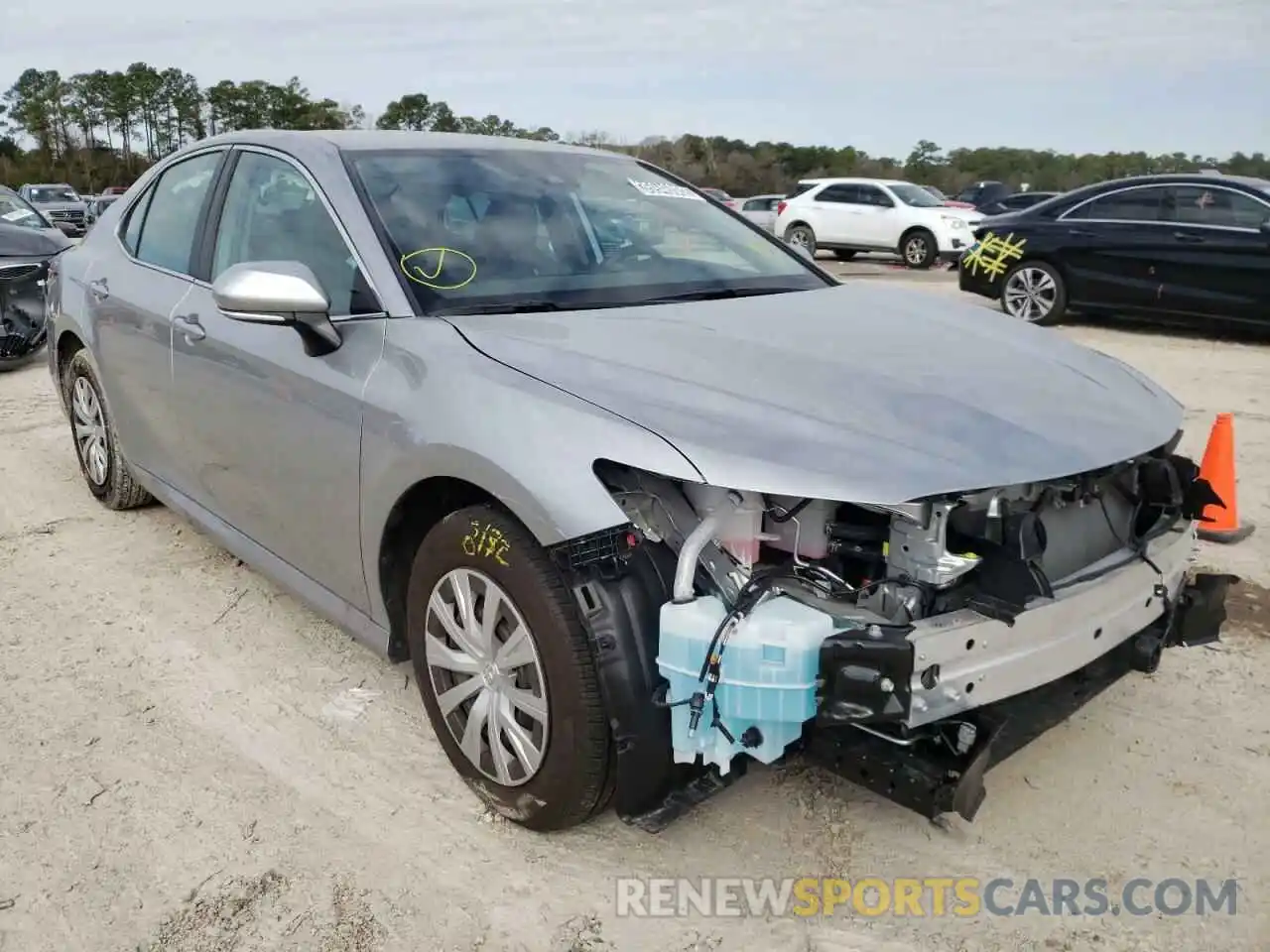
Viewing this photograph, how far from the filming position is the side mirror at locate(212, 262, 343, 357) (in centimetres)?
273

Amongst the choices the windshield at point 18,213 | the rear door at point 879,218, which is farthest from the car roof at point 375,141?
the rear door at point 879,218

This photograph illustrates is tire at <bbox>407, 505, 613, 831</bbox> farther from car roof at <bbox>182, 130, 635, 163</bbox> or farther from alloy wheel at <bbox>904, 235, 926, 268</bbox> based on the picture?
alloy wheel at <bbox>904, 235, 926, 268</bbox>

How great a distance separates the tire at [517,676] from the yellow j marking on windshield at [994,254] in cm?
952

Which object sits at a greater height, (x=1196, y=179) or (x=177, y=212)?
(x=1196, y=179)

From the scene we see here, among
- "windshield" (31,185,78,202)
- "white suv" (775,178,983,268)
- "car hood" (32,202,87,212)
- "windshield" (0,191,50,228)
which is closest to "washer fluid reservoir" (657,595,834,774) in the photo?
"windshield" (0,191,50,228)

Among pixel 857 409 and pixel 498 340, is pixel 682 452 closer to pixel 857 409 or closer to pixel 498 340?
pixel 857 409

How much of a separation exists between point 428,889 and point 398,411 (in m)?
1.15

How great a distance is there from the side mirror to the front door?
16cm

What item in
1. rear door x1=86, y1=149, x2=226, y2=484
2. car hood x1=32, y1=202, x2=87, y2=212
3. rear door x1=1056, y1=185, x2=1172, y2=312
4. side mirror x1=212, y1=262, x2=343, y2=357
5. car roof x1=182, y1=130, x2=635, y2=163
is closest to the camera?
side mirror x1=212, y1=262, x2=343, y2=357

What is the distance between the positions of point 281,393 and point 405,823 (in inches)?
50.1

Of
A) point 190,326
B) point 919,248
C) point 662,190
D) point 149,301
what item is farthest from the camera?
point 919,248

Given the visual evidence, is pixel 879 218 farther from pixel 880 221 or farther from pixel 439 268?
pixel 439 268

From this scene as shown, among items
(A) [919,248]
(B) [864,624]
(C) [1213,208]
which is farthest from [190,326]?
(A) [919,248]

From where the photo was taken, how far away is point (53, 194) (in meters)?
32.5
